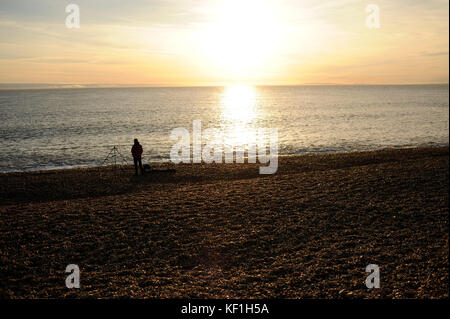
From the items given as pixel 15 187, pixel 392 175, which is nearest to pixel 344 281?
pixel 392 175

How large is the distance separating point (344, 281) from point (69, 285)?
254 inches

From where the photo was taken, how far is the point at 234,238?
980 cm

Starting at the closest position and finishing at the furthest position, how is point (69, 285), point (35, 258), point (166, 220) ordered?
point (69, 285) < point (35, 258) < point (166, 220)

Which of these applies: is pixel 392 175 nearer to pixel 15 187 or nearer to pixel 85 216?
pixel 85 216

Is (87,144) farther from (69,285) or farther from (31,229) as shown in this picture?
(69,285)

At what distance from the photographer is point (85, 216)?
38.2 feet

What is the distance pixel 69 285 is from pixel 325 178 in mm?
13425

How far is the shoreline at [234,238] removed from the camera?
23.7 feet

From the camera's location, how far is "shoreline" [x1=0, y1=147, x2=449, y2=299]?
7227 millimetres

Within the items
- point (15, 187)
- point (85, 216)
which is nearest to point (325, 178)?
point (85, 216)

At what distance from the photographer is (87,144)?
36.2m
